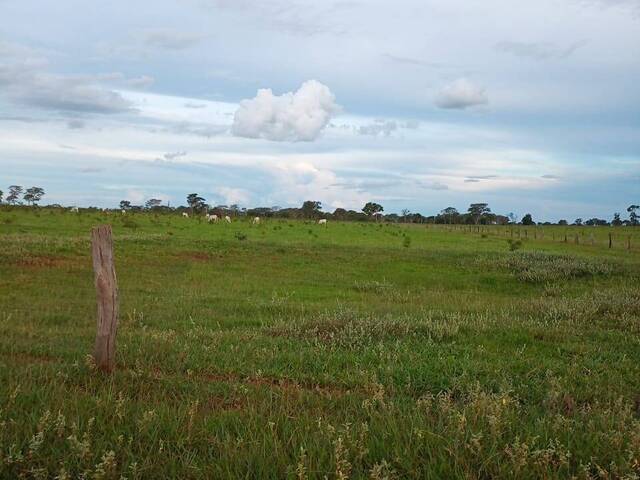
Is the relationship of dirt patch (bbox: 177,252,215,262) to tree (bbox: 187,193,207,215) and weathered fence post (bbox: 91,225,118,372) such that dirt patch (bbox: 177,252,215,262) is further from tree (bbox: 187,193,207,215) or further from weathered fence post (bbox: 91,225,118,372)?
tree (bbox: 187,193,207,215)

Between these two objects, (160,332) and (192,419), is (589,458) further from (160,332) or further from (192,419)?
(160,332)

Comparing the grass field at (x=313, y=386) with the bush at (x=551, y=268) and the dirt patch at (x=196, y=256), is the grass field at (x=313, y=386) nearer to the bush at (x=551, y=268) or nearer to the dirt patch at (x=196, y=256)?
the bush at (x=551, y=268)

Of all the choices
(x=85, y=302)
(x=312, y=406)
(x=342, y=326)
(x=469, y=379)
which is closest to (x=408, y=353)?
(x=469, y=379)

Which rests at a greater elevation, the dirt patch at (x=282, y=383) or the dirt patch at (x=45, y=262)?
the dirt patch at (x=45, y=262)

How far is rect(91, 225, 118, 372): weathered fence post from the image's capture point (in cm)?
691

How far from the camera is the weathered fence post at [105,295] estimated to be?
691 centimetres

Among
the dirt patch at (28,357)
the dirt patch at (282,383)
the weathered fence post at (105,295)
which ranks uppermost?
the weathered fence post at (105,295)

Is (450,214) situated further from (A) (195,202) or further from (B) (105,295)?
(B) (105,295)

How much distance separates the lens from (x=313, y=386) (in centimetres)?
719

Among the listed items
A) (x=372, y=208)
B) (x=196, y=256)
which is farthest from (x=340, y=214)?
(x=196, y=256)

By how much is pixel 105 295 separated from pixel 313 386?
8.62 ft

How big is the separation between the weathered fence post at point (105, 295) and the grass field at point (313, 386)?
23 cm

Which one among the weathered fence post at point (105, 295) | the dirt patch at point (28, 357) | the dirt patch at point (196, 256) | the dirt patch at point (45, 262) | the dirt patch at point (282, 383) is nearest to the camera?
the dirt patch at point (282, 383)

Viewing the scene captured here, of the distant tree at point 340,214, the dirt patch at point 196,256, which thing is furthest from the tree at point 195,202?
the dirt patch at point 196,256
